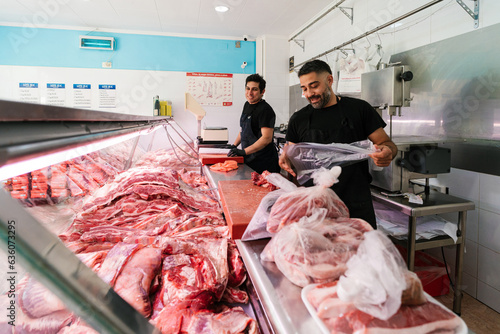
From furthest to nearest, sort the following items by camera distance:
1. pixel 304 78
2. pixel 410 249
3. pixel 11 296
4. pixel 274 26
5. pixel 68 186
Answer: pixel 274 26 → pixel 410 249 → pixel 304 78 → pixel 68 186 → pixel 11 296

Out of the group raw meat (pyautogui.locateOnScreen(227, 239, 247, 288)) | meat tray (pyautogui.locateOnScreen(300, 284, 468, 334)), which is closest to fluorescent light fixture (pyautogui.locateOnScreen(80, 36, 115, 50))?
raw meat (pyautogui.locateOnScreen(227, 239, 247, 288))

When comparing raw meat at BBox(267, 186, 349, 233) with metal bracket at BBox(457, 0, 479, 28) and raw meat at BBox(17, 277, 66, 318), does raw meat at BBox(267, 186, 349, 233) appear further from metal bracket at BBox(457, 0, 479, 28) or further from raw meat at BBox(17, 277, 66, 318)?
metal bracket at BBox(457, 0, 479, 28)

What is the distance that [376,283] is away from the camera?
2.06 feet

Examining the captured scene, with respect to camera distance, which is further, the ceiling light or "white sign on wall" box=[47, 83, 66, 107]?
"white sign on wall" box=[47, 83, 66, 107]

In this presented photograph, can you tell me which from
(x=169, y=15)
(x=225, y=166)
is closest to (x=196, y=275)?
(x=225, y=166)

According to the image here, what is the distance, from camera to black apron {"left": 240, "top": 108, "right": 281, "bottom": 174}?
3730mm

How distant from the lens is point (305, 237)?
2.83 ft

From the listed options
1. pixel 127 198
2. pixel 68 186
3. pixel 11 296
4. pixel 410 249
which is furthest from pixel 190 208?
pixel 410 249

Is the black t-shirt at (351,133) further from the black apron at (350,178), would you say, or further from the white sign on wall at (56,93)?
the white sign on wall at (56,93)

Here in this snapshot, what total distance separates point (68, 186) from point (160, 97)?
18.7ft

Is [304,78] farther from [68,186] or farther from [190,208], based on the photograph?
[68,186]

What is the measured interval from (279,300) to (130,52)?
714 centimetres

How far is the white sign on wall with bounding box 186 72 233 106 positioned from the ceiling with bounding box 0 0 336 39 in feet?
3.16

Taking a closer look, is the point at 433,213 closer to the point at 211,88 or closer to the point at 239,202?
the point at 239,202
